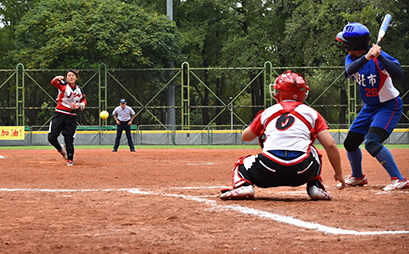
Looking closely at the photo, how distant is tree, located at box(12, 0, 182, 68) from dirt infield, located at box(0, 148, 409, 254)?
85.3 ft

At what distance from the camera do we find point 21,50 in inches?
1318

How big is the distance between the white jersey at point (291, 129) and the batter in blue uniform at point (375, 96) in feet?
4.92

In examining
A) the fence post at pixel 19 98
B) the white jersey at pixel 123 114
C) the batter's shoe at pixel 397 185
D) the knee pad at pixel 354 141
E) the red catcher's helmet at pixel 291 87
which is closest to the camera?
the red catcher's helmet at pixel 291 87

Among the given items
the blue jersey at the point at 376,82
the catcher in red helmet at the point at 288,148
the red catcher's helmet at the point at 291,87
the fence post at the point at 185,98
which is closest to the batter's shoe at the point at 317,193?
the catcher in red helmet at the point at 288,148

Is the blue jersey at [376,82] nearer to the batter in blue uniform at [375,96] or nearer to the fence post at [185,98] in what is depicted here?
the batter in blue uniform at [375,96]

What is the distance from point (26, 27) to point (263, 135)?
31.7 meters

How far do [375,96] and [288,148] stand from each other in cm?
207

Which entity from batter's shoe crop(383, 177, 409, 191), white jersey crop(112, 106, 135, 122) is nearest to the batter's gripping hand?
batter's shoe crop(383, 177, 409, 191)

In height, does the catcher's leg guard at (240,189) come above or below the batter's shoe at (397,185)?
above

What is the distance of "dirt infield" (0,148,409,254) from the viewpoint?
323 cm

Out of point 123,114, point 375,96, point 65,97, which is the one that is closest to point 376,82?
point 375,96

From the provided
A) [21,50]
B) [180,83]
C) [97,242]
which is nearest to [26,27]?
[21,50]

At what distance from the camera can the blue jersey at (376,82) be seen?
21.0 ft

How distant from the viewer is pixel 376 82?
6.43 meters
